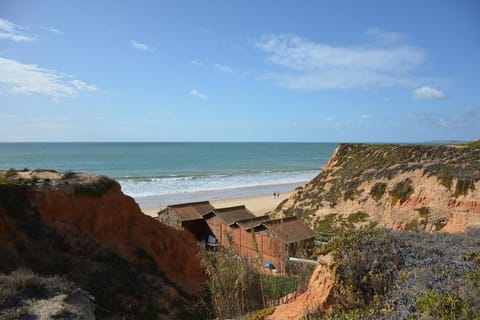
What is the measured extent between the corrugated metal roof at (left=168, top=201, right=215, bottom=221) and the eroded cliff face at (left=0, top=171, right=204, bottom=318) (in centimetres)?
493

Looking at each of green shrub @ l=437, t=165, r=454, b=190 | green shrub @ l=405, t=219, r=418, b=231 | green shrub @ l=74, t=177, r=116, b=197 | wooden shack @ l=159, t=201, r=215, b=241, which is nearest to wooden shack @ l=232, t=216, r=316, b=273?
wooden shack @ l=159, t=201, r=215, b=241

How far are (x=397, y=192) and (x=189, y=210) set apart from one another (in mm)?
14252

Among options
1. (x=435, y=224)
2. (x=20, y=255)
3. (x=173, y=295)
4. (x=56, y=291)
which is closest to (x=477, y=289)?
(x=56, y=291)

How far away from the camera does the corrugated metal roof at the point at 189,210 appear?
21953 mm

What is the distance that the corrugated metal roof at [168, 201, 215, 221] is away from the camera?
864 inches

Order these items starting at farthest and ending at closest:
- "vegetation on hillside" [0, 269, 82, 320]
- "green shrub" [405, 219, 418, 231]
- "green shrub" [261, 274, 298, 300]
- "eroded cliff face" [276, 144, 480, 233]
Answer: "eroded cliff face" [276, 144, 480, 233]
"green shrub" [405, 219, 418, 231]
"green shrub" [261, 274, 298, 300]
"vegetation on hillside" [0, 269, 82, 320]

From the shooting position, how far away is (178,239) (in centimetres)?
1659

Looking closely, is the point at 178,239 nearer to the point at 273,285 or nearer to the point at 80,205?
the point at 80,205

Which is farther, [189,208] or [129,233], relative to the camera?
[189,208]

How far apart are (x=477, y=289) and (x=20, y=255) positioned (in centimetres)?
1229

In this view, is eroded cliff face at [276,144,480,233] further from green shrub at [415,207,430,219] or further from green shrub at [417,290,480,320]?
green shrub at [417,290,480,320]

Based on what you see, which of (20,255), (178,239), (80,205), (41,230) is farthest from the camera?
(178,239)

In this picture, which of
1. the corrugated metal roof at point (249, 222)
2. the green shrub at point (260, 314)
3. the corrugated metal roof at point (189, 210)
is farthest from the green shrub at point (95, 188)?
the green shrub at point (260, 314)

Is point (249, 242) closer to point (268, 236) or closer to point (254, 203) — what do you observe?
point (268, 236)
